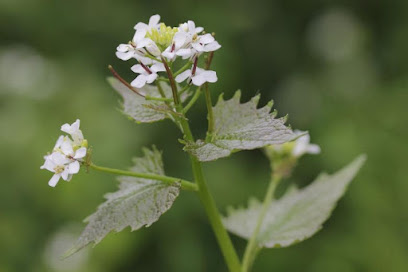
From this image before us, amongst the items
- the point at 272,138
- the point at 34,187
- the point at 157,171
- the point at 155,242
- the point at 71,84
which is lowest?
the point at 155,242

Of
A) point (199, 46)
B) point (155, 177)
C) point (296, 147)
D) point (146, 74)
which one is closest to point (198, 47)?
point (199, 46)

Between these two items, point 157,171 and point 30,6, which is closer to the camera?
point 157,171

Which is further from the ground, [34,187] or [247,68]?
[247,68]

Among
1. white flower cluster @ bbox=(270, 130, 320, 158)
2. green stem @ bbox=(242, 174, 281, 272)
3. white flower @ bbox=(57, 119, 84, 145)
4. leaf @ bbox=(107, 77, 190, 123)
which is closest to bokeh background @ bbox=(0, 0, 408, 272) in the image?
white flower cluster @ bbox=(270, 130, 320, 158)

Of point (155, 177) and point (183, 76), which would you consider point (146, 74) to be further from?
point (155, 177)

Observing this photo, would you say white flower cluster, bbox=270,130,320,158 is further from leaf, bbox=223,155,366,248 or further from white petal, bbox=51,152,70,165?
white petal, bbox=51,152,70,165

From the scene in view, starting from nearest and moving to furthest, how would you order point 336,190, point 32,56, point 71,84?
point 336,190, point 71,84, point 32,56

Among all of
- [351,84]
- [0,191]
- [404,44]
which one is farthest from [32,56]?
[404,44]

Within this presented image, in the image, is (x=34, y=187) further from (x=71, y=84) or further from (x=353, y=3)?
(x=353, y=3)
